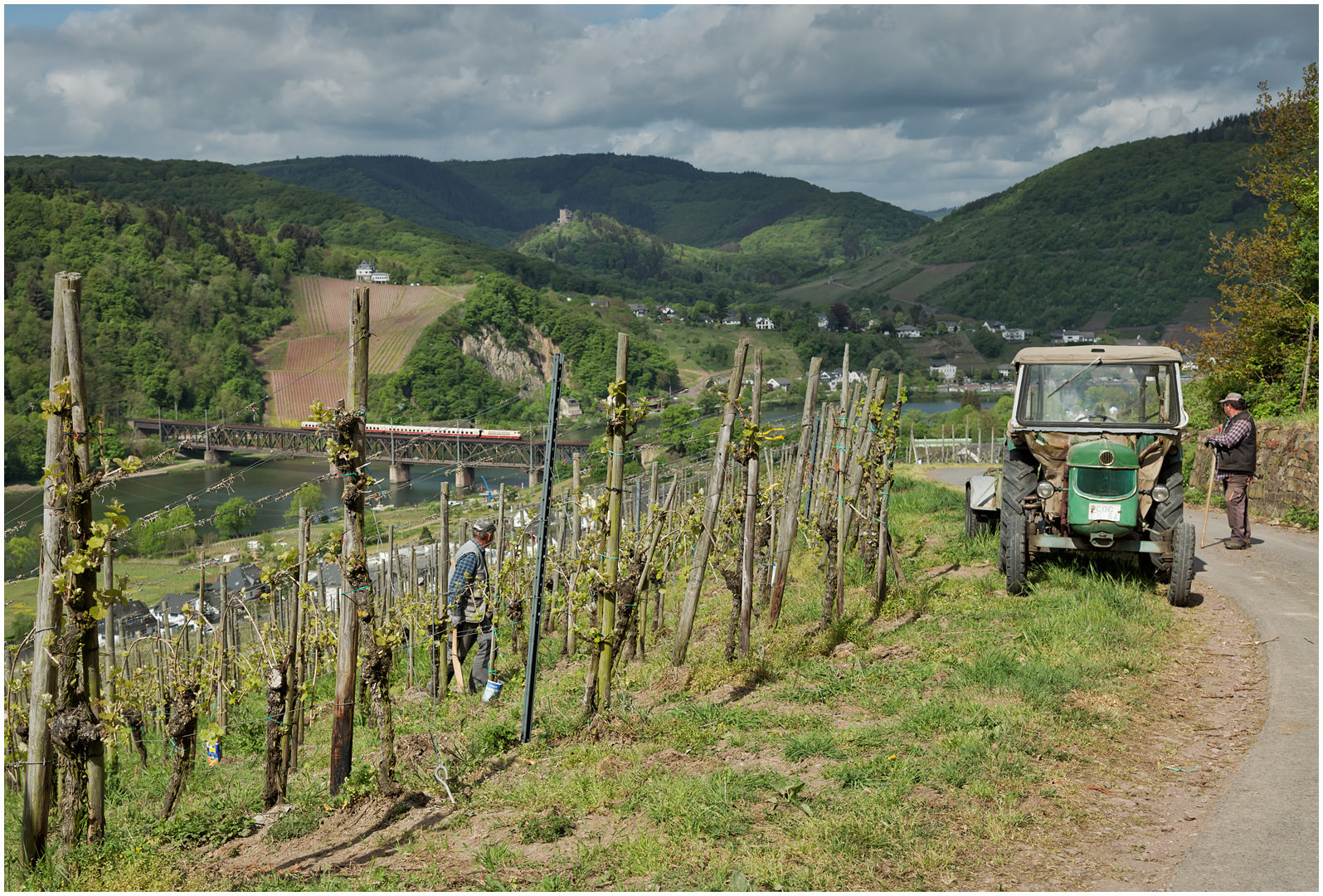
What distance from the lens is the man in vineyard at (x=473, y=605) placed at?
8.91m

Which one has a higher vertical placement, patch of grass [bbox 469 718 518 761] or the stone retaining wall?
the stone retaining wall

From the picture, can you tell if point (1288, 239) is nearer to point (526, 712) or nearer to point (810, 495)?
point (810, 495)

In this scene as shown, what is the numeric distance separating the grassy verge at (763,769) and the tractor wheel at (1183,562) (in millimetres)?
246

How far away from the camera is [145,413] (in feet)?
385

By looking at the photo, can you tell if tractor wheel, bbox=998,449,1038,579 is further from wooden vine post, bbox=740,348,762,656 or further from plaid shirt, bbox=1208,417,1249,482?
plaid shirt, bbox=1208,417,1249,482

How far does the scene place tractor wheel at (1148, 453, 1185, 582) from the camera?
9.13 meters

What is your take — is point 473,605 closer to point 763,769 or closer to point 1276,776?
point 763,769

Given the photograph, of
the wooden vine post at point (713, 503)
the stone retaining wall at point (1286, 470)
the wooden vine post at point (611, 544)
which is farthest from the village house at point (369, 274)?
the wooden vine post at point (611, 544)

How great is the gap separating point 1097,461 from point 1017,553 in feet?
3.95

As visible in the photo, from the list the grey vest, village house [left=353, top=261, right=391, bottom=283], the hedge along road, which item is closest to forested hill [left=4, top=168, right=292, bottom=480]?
village house [left=353, top=261, right=391, bottom=283]

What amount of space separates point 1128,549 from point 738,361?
4.58 metres

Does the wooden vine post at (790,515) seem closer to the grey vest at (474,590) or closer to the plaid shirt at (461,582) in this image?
the grey vest at (474,590)

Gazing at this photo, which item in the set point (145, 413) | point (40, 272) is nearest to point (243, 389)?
point (145, 413)

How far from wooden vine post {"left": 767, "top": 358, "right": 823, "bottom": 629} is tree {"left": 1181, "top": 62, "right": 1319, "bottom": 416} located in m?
10.9
